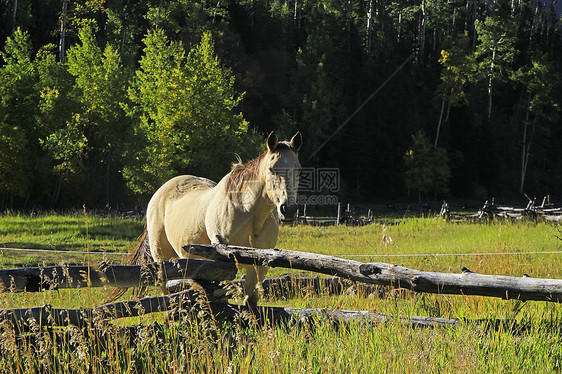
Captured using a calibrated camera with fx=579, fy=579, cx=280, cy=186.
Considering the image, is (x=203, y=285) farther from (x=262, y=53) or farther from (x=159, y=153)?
(x=262, y=53)

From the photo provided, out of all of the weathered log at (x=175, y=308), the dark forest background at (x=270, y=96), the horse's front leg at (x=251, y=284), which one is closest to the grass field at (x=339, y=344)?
the weathered log at (x=175, y=308)

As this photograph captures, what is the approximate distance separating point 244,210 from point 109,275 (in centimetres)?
186

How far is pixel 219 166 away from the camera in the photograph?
32562 millimetres

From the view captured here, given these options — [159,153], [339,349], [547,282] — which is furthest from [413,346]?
[159,153]

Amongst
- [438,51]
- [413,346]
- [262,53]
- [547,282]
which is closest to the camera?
[413,346]

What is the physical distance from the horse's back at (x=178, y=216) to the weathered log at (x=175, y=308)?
6.26 feet

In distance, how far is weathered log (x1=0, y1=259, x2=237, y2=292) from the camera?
4.52m

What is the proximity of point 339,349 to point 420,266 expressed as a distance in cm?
807

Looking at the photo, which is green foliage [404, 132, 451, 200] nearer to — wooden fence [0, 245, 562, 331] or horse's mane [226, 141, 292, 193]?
horse's mane [226, 141, 292, 193]

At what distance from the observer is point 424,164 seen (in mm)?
56594

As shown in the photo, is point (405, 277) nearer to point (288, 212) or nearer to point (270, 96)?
point (288, 212)

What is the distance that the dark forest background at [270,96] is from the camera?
32.2 m

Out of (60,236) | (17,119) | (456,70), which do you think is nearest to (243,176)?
(60,236)

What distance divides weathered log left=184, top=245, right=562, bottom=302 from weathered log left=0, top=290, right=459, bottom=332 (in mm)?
303
